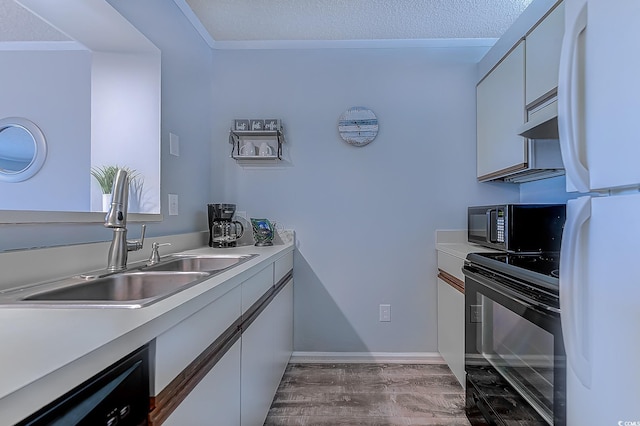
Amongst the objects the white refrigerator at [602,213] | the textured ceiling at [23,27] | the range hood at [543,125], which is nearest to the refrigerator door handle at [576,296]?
the white refrigerator at [602,213]

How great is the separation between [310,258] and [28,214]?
1.78 m

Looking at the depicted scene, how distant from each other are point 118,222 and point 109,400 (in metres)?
0.89

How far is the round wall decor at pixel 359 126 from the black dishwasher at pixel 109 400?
214 centimetres

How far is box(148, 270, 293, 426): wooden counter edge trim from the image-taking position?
720mm

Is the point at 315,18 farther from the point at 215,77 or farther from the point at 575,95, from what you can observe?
the point at 575,95

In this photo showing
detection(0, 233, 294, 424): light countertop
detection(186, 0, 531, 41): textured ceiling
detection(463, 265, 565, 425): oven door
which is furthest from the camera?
detection(186, 0, 531, 41): textured ceiling

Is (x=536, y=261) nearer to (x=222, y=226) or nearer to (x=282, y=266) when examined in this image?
(x=282, y=266)

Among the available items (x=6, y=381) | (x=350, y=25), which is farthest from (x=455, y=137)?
(x=6, y=381)

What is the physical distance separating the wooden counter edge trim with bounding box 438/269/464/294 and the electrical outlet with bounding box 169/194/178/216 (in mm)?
1741

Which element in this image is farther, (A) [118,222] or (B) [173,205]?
(B) [173,205]

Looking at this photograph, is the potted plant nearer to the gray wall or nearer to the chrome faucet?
the chrome faucet

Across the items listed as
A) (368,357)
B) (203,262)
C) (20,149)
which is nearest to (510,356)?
(368,357)

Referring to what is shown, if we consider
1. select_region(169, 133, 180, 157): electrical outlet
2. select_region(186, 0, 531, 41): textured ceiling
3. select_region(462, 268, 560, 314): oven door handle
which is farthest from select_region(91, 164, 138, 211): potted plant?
select_region(462, 268, 560, 314): oven door handle

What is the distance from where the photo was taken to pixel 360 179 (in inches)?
103
